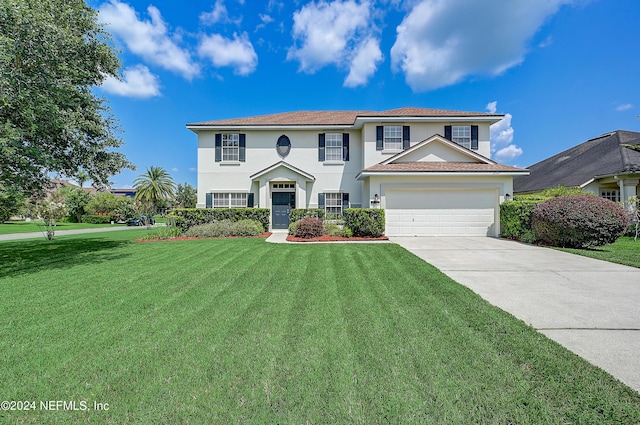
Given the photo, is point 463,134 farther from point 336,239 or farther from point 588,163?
point 336,239

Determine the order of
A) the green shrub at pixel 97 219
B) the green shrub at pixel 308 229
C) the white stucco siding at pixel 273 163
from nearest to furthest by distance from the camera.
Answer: the green shrub at pixel 308 229, the white stucco siding at pixel 273 163, the green shrub at pixel 97 219

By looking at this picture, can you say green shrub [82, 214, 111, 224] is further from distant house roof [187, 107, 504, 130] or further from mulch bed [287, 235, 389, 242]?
mulch bed [287, 235, 389, 242]

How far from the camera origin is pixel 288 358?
279cm

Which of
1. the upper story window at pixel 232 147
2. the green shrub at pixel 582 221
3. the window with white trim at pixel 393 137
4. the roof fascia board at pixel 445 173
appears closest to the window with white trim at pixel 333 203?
the roof fascia board at pixel 445 173

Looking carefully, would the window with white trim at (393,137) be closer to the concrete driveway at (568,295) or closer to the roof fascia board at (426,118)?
the roof fascia board at (426,118)

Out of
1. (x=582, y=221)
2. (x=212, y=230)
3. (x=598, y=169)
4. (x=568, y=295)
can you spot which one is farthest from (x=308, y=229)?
(x=598, y=169)

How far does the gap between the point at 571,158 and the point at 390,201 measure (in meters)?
17.3

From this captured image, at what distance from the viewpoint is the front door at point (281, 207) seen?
1591 cm

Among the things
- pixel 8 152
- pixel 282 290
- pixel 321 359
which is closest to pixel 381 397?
pixel 321 359

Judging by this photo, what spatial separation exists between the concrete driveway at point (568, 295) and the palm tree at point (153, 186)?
3334cm

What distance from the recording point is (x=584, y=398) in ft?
7.32

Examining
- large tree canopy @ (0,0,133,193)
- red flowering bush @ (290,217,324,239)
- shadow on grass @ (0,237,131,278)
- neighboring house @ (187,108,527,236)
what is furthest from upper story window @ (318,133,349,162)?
shadow on grass @ (0,237,131,278)

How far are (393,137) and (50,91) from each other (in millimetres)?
13910

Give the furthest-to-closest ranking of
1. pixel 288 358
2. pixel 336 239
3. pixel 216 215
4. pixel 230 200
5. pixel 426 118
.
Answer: pixel 230 200, pixel 426 118, pixel 216 215, pixel 336 239, pixel 288 358
